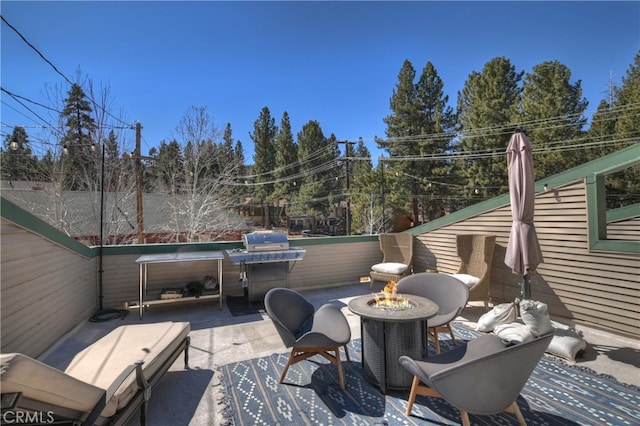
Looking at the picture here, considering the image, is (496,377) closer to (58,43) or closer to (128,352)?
(128,352)

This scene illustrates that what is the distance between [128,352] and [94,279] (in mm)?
3300

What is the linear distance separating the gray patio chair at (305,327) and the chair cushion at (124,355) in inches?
37.1

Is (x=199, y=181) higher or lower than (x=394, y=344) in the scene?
higher

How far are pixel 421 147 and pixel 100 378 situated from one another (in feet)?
58.7

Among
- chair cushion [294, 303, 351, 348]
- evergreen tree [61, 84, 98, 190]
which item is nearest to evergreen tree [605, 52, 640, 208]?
chair cushion [294, 303, 351, 348]

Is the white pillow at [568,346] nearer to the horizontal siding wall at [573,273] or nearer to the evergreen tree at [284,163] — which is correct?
the horizontal siding wall at [573,273]

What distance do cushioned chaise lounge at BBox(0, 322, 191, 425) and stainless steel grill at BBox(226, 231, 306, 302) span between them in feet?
6.98

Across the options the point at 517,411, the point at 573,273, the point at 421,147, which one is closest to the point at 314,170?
the point at 421,147

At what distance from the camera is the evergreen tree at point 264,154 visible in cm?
2594

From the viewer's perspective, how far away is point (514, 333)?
3.39 m

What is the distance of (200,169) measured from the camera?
41.9 feet

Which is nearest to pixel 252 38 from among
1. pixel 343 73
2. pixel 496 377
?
pixel 343 73

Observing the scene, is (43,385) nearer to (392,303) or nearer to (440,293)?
(392,303)

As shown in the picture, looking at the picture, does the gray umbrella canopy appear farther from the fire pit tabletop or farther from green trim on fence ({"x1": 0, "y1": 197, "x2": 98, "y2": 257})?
green trim on fence ({"x1": 0, "y1": 197, "x2": 98, "y2": 257})
